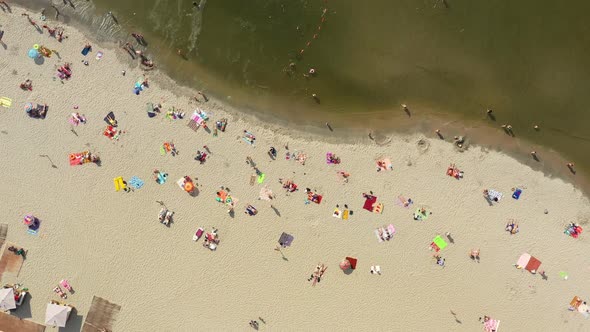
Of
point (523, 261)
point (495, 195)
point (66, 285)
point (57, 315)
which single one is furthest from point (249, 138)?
point (523, 261)

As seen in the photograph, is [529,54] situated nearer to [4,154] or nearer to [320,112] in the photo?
[320,112]

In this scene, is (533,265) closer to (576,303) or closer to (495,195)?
(576,303)

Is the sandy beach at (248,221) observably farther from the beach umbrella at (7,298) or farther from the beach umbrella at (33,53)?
the beach umbrella at (7,298)

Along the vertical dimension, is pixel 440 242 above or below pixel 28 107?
below

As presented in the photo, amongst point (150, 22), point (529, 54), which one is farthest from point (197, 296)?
point (529, 54)

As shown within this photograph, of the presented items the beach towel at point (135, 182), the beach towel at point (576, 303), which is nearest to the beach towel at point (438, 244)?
the beach towel at point (576, 303)

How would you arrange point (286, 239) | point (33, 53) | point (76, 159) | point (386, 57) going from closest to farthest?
point (286, 239) → point (386, 57) → point (76, 159) → point (33, 53)

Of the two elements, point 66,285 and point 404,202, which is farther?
point 66,285
